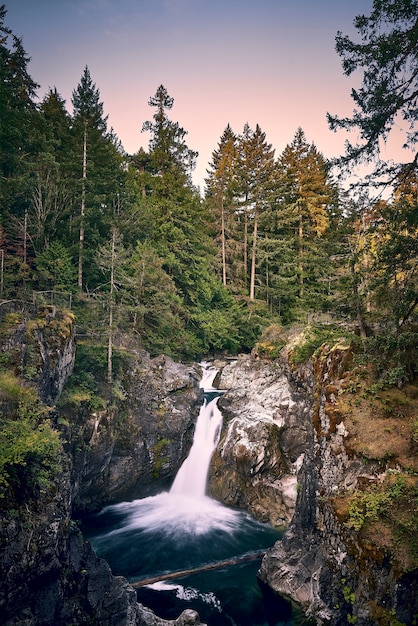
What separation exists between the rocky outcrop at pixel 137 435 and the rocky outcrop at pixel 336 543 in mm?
7775

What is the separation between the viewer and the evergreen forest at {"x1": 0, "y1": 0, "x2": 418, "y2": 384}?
9.09 metres

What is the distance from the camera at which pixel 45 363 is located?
40.9ft

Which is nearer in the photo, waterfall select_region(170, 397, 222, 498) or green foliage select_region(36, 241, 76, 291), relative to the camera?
waterfall select_region(170, 397, 222, 498)

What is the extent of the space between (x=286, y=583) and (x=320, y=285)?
983 inches

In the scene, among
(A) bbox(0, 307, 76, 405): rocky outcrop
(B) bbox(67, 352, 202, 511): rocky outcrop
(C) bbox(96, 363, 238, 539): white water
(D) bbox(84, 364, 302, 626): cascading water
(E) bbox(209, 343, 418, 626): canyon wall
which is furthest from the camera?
(B) bbox(67, 352, 202, 511): rocky outcrop

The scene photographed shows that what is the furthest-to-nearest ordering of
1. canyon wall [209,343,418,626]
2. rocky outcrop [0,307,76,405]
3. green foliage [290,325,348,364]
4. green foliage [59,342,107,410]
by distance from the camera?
1. green foliage [59,342,107,410]
2. green foliage [290,325,348,364]
3. rocky outcrop [0,307,76,405]
4. canyon wall [209,343,418,626]

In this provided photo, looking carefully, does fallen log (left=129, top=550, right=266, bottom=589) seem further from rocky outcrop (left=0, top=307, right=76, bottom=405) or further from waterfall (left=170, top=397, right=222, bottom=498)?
rocky outcrop (left=0, top=307, right=76, bottom=405)

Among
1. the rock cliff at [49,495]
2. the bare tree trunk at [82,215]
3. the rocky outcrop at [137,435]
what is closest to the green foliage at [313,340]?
the rocky outcrop at [137,435]

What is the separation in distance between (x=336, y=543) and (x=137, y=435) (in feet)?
36.2

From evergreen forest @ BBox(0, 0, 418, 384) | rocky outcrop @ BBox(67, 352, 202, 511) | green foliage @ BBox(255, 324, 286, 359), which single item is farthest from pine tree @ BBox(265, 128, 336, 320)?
rocky outcrop @ BBox(67, 352, 202, 511)

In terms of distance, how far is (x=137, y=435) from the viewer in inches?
688

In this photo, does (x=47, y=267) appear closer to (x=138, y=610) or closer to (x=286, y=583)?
(x=138, y=610)

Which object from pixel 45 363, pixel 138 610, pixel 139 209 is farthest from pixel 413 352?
pixel 139 209

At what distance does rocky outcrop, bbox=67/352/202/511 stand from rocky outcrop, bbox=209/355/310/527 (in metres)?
2.42
